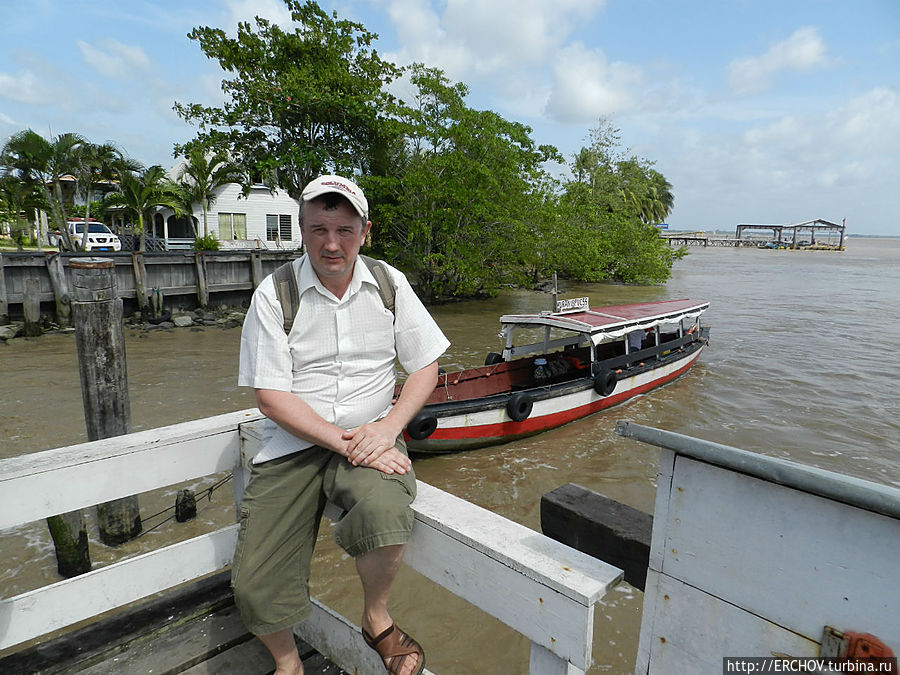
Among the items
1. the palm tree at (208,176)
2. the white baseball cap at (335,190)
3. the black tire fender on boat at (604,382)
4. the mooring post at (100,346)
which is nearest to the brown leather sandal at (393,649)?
the white baseball cap at (335,190)

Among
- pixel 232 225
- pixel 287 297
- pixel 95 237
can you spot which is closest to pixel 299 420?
pixel 287 297

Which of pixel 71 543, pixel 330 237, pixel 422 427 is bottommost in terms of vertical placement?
pixel 71 543

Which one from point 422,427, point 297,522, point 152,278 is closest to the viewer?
point 297,522

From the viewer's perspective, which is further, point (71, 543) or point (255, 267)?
point (255, 267)

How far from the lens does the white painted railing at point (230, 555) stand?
1.48 m

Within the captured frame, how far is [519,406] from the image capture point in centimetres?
816

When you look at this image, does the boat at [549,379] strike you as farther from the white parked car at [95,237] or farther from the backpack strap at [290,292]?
the white parked car at [95,237]

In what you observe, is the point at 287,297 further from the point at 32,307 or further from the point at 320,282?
the point at 32,307

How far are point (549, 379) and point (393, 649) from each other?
327 inches

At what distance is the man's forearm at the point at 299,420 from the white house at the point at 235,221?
96.0ft

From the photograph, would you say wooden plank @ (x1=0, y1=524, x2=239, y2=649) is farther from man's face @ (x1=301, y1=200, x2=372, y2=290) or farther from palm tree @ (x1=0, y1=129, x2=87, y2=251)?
palm tree @ (x1=0, y1=129, x2=87, y2=251)

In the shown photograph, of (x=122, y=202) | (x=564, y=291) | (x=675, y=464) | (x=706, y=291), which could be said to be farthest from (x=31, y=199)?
(x=706, y=291)

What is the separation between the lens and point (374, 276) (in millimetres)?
2244

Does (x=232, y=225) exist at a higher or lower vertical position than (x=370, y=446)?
higher
